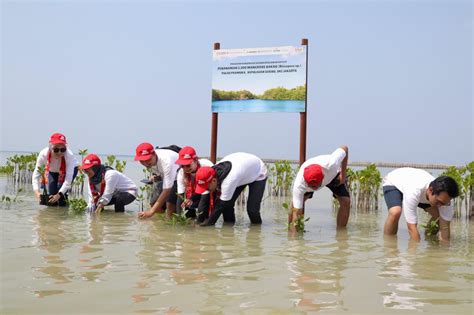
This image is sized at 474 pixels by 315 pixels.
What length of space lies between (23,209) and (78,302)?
17.4 ft

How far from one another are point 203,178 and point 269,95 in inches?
135

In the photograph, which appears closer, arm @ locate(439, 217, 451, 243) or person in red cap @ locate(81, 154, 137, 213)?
arm @ locate(439, 217, 451, 243)

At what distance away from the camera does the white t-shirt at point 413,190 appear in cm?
574

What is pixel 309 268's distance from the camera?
13.9 ft

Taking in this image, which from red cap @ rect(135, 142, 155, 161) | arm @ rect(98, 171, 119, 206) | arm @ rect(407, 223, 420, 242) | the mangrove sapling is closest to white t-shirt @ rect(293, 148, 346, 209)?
the mangrove sapling

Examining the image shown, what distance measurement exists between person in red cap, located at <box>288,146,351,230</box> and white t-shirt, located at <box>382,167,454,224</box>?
0.69 metres

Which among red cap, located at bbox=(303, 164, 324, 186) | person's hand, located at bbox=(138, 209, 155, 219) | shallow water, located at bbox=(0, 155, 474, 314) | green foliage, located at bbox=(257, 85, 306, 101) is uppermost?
green foliage, located at bbox=(257, 85, 306, 101)

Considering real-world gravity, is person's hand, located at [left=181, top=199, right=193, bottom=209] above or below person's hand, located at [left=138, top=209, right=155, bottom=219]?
above

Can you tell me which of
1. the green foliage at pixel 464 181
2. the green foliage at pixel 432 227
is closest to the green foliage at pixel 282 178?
the green foliage at pixel 464 181

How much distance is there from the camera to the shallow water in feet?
10.6

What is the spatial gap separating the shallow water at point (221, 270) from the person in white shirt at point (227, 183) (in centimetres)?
27

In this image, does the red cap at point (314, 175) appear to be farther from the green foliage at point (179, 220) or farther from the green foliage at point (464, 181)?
the green foliage at point (464, 181)

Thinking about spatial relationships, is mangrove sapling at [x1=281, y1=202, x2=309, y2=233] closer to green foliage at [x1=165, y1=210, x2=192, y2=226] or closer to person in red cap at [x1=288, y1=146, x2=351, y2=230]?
person in red cap at [x1=288, y1=146, x2=351, y2=230]

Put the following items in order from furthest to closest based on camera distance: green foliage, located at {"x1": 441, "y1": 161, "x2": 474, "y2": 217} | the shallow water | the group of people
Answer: green foliage, located at {"x1": 441, "y1": 161, "x2": 474, "y2": 217}
the group of people
the shallow water
